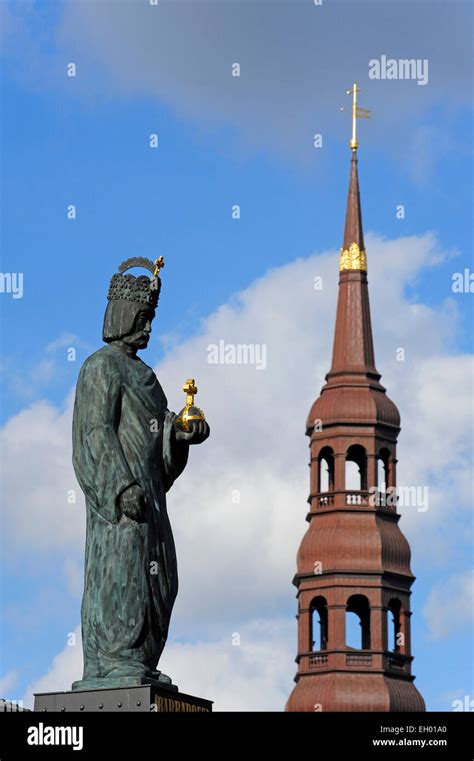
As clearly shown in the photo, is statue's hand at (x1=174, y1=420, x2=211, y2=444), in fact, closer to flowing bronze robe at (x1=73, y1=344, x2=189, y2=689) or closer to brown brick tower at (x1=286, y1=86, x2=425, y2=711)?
flowing bronze robe at (x1=73, y1=344, x2=189, y2=689)

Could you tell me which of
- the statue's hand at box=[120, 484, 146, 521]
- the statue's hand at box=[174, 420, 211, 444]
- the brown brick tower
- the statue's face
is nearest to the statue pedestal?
the statue's hand at box=[120, 484, 146, 521]

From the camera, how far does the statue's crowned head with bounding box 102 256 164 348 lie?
26.2 meters

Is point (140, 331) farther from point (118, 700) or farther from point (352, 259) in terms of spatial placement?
point (352, 259)

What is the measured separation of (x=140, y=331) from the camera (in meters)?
26.3

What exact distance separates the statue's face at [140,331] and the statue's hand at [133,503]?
6.03 ft

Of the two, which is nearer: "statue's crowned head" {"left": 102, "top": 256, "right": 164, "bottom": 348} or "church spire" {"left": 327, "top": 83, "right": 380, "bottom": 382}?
"statue's crowned head" {"left": 102, "top": 256, "right": 164, "bottom": 348}

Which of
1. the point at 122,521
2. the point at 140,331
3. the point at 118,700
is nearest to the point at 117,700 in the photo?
the point at 118,700

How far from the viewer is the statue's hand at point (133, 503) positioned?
25094mm

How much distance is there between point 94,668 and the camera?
982 inches

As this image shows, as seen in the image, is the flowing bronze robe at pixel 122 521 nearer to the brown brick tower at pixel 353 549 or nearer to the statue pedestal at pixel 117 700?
the statue pedestal at pixel 117 700
